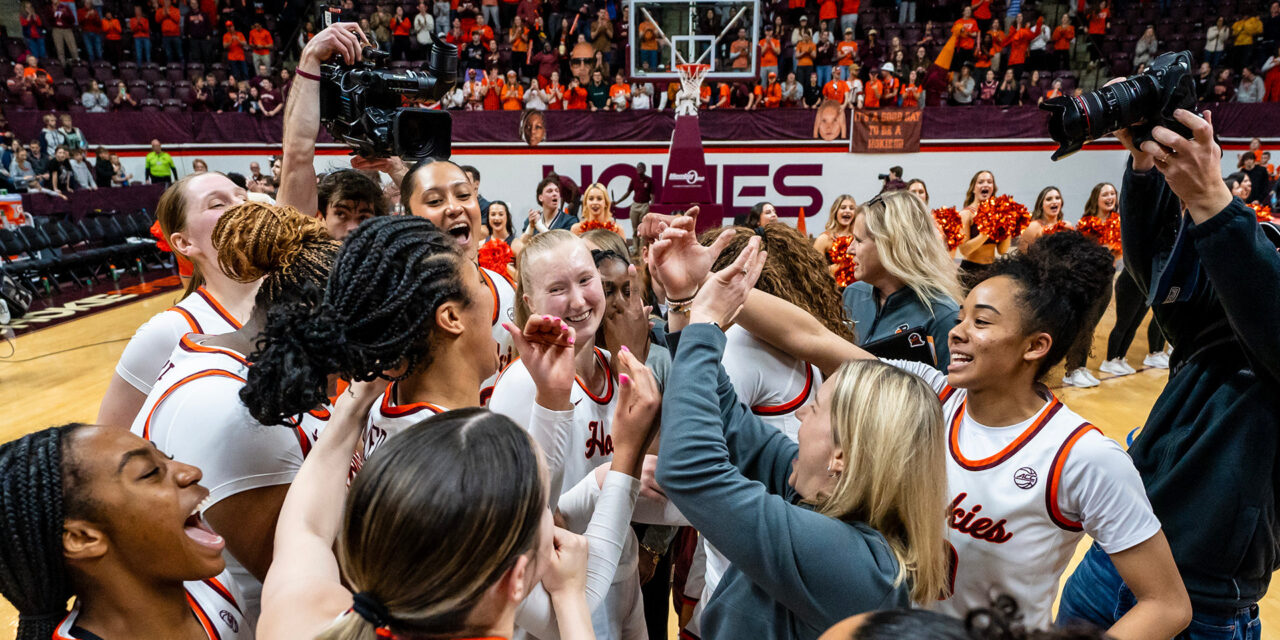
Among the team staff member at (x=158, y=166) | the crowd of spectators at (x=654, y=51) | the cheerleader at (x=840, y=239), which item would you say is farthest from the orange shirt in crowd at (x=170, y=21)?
the cheerleader at (x=840, y=239)

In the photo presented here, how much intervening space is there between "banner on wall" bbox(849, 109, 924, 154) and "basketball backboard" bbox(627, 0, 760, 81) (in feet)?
7.41

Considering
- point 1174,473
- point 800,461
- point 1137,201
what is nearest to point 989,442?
point 1174,473

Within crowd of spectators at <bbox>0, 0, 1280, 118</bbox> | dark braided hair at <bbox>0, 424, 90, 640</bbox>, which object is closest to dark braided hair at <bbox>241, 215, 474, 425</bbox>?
dark braided hair at <bbox>0, 424, 90, 640</bbox>

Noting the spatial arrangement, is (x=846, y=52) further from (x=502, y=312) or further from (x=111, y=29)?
(x=111, y=29)

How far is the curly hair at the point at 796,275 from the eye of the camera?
232 cm

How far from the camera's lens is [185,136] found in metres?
13.2

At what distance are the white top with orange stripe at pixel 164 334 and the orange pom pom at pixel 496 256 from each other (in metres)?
2.61

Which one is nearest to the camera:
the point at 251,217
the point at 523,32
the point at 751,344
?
the point at 251,217

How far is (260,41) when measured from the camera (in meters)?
14.9

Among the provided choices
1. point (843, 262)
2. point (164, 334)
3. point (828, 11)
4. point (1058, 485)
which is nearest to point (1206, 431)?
point (1058, 485)

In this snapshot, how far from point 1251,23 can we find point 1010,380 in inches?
633

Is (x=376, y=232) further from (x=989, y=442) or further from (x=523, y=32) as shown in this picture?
(x=523, y=32)

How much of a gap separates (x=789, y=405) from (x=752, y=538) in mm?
1026

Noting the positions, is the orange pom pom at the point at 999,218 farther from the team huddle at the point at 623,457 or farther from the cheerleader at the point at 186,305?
the cheerleader at the point at 186,305
